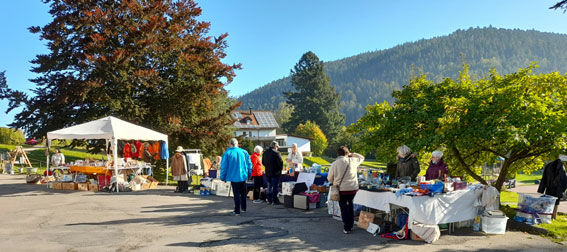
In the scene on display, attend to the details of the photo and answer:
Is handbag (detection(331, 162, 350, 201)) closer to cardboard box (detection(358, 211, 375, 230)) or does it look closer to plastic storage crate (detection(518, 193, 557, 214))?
cardboard box (detection(358, 211, 375, 230))

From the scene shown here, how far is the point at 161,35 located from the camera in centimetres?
2106

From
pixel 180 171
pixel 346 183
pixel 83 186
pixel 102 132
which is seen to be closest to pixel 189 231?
pixel 346 183

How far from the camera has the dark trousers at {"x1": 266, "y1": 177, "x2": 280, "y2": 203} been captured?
12.0 metres

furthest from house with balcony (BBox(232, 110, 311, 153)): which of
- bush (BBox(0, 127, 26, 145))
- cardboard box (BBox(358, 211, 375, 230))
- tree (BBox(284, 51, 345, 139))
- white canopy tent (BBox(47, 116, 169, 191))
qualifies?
cardboard box (BBox(358, 211, 375, 230))

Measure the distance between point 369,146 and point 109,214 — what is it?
7.08 meters

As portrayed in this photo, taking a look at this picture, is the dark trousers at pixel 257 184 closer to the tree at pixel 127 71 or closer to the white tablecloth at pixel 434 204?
the white tablecloth at pixel 434 204

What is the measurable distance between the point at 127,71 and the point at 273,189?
11.9 m

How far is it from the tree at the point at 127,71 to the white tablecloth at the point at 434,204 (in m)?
14.4

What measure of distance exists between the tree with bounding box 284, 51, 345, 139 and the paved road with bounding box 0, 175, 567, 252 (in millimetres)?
72482

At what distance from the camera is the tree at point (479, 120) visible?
9227 mm

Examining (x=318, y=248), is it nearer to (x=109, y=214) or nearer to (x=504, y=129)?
(x=504, y=129)

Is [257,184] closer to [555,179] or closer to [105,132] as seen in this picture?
[105,132]

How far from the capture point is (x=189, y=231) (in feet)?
27.5

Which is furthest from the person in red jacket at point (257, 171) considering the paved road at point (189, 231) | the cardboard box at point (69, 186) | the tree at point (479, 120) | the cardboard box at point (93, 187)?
the cardboard box at point (69, 186)
